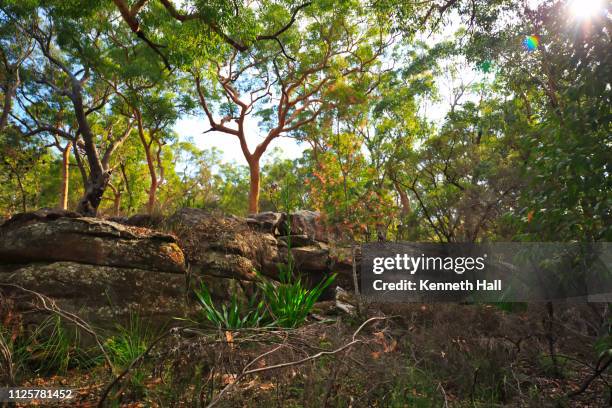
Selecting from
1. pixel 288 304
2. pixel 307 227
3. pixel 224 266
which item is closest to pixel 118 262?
pixel 224 266

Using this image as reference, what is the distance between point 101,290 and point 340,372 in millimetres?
4264

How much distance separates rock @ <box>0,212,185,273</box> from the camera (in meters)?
6.32

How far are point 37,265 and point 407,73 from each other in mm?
14620

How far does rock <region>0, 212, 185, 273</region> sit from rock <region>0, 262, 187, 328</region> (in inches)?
6.9

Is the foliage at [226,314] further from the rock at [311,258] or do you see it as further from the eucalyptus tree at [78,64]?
the eucalyptus tree at [78,64]

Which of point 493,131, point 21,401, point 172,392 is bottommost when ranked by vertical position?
point 21,401

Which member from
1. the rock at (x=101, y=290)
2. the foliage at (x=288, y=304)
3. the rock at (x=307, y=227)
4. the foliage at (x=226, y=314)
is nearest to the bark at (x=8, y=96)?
the rock at (x=307, y=227)

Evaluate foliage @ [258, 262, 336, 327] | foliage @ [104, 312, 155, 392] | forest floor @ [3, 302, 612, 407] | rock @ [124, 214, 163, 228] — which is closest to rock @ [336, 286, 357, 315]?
foliage @ [258, 262, 336, 327]

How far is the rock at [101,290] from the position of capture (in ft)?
18.9

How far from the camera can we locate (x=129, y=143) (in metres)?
24.6

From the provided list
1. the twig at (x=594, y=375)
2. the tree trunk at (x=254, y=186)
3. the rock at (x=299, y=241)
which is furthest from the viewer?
the tree trunk at (x=254, y=186)

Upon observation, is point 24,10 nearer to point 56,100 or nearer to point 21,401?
point 56,100

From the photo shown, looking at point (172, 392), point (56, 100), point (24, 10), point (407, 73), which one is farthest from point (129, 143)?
point (172, 392)

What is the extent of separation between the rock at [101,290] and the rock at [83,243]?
0.57 feet
